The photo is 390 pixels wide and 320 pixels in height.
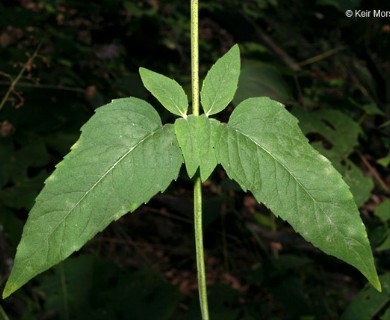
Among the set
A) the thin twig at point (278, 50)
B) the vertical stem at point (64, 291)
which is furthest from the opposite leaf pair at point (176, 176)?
the thin twig at point (278, 50)

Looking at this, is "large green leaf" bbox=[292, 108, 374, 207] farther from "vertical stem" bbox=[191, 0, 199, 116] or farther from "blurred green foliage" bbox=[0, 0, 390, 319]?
"vertical stem" bbox=[191, 0, 199, 116]

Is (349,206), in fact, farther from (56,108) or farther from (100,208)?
(56,108)

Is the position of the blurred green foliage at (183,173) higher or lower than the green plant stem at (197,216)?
lower

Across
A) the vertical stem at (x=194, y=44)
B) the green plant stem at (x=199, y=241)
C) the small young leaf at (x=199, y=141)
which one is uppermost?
the vertical stem at (x=194, y=44)

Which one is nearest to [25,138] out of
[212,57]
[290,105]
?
[290,105]

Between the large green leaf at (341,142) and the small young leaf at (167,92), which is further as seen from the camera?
the large green leaf at (341,142)

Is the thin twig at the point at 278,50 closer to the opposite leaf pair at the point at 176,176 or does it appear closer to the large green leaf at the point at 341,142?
the large green leaf at the point at 341,142
